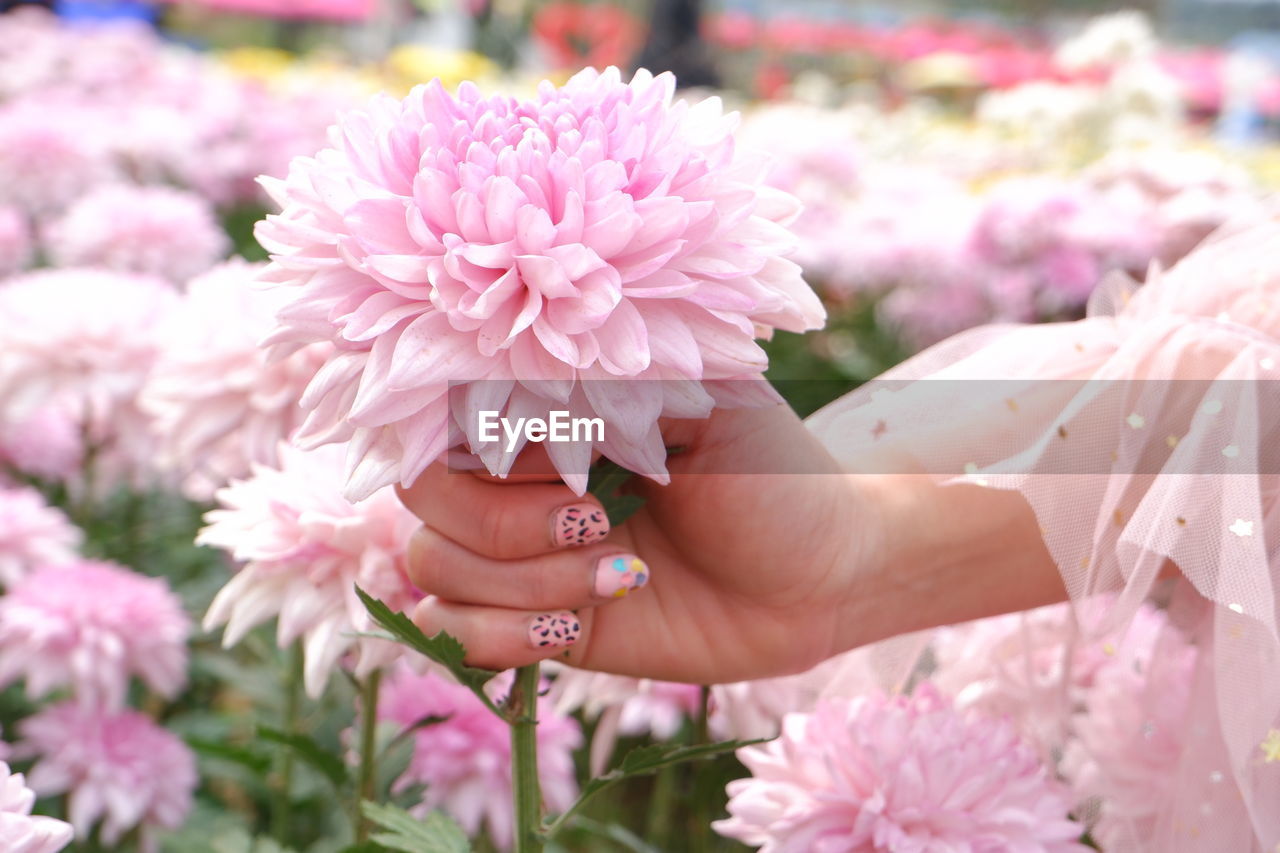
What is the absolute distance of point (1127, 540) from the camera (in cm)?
96

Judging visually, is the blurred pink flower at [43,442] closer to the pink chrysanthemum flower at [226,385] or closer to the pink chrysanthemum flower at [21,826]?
the pink chrysanthemum flower at [226,385]

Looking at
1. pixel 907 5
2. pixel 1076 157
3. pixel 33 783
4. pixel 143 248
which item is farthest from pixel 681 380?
pixel 907 5

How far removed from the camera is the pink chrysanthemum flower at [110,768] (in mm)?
1360

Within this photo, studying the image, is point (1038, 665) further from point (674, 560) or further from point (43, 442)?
point (43, 442)

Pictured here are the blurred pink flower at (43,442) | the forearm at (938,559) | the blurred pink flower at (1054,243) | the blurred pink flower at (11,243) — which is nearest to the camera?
the forearm at (938,559)

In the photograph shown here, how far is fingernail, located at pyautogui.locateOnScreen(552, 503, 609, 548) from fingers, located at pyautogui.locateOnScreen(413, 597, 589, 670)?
0.05 meters

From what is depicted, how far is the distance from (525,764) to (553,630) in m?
0.10

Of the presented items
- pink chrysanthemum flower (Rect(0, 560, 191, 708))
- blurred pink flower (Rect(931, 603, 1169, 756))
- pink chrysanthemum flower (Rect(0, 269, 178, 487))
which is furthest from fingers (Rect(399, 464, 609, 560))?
pink chrysanthemum flower (Rect(0, 269, 178, 487))

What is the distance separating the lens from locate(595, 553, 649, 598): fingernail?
84 cm

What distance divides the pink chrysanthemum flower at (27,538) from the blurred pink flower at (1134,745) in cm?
113

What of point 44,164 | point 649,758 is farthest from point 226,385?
point 44,164

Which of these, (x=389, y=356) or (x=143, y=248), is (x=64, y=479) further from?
(x=389, y=356)

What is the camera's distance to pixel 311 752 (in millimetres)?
1035

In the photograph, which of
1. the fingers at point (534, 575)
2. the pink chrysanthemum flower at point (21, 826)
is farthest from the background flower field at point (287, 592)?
the fingers at point (534, 575)
